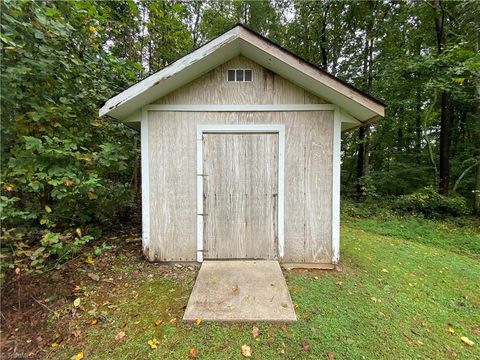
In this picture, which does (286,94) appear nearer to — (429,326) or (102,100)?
(102,100)

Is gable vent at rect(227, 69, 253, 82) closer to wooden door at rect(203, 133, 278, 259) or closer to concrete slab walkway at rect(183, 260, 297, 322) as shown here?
wooden door at rect(203, 133, 278, 259)

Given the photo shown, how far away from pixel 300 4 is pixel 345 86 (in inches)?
410

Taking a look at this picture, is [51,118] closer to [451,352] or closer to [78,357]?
[78,357]

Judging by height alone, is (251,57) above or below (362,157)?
above

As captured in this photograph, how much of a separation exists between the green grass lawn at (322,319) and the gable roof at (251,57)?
2521mm

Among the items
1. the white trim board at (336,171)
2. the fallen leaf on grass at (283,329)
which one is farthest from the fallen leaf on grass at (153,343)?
the white trim board at (336,171)

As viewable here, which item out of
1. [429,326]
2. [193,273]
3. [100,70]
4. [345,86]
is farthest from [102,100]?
[429,326]

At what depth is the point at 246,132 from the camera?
12.4 ft

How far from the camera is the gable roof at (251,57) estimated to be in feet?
10.6

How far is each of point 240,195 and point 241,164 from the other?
508mm

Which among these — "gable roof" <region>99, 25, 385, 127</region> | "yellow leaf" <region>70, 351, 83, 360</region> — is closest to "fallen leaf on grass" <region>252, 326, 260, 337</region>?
"yellow leaf" <region>70, 351, 83, 360</region>

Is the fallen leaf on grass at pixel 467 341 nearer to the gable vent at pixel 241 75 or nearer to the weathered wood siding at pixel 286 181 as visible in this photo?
the weathered wood siding at pixel 286 181

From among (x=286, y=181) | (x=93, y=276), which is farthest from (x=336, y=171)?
(x=93, y=276)

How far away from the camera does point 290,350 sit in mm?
2260
